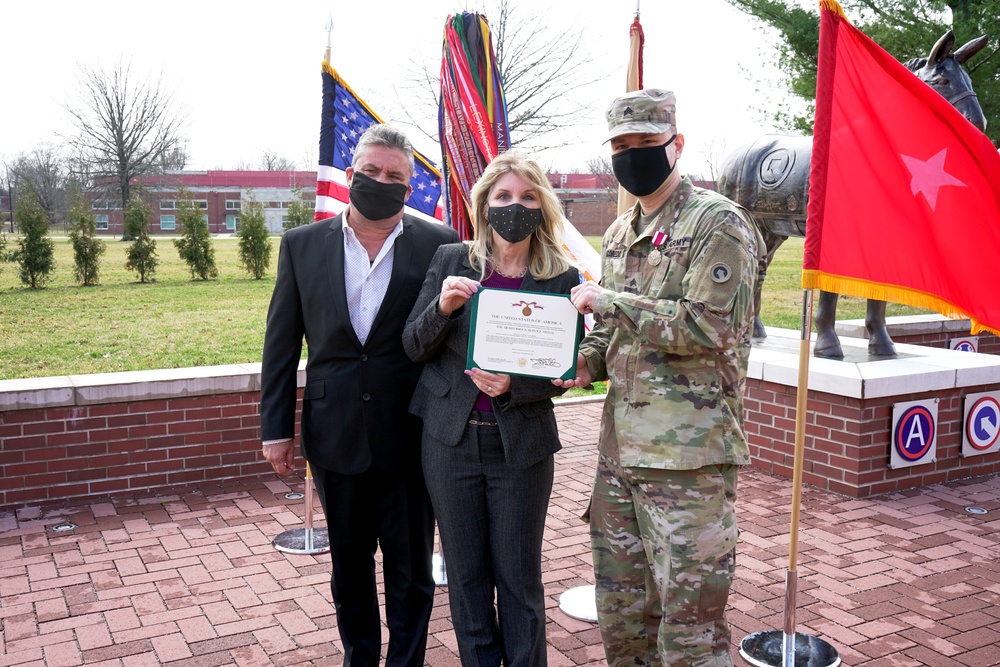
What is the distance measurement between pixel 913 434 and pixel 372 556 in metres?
4.44

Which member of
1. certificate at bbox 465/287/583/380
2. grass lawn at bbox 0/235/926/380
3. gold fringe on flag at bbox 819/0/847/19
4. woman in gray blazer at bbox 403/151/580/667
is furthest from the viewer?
grass lawn at bbox 0/235/926/380

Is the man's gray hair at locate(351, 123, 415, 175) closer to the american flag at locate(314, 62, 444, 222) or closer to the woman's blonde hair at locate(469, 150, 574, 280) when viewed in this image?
the woman's blonde hair at locate(469, 150, 574, 280)

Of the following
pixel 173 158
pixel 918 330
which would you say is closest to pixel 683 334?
pixel 918 330

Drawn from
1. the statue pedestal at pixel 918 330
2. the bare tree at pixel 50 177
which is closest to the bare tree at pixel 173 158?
the bare tree at pixel 50 177

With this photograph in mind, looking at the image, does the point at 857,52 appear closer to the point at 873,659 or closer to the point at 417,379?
the point at 417,379

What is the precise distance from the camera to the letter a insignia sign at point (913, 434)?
6023 millimetres

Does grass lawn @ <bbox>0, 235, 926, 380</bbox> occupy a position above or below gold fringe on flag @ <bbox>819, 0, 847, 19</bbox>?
below

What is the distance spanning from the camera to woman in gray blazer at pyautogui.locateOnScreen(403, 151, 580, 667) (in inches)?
112

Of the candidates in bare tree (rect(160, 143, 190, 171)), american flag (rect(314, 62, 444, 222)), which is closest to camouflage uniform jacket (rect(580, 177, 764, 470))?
american flag (rect(314, 62, 444, 222))

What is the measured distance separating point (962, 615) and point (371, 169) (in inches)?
137

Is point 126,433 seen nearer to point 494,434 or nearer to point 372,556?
point 372,556

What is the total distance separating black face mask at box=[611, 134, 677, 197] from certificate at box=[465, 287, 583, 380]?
1.38 feet

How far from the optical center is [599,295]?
8.65 ft

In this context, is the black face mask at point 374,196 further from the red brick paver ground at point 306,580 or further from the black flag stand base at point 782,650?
the black flag stand base at point 782,650
